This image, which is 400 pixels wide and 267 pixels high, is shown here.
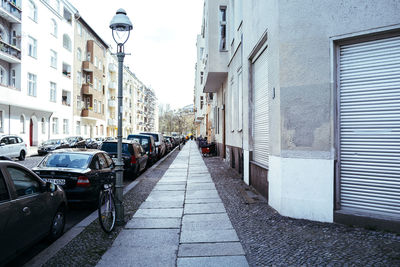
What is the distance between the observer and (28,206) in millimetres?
4191


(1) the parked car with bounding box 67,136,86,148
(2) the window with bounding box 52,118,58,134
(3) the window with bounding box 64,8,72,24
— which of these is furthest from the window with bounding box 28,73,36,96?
(3) the window with bounding box 64,8,72,24

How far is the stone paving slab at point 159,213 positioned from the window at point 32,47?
1129 inches

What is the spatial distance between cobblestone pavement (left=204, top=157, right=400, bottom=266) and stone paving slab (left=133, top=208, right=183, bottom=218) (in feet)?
3.88

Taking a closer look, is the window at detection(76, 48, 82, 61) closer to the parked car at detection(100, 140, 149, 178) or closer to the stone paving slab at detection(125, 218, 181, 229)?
the parked car at detection(100, 140, 149, 178)

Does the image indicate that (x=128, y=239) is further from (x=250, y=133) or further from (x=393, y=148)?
(x=250, y=133)

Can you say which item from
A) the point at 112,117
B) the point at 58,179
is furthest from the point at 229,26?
the point at 112,117

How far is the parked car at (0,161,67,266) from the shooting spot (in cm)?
365

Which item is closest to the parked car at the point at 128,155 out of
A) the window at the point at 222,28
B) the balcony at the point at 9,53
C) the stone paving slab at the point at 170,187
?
the stone paving slab at the point at 170,187

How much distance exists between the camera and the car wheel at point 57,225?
501 centimetres

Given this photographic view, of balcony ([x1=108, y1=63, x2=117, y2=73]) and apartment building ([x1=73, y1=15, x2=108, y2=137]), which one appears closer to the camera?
apartment building ([x1=73, y1=15, x2=108, y2=137])

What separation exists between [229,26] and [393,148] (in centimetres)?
1143

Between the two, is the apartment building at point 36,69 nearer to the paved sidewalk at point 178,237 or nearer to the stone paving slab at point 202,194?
the stone paving slab at point 202,194

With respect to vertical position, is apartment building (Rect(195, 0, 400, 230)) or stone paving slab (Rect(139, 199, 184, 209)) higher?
apartment building (Rect(195, 0, 400, 230))

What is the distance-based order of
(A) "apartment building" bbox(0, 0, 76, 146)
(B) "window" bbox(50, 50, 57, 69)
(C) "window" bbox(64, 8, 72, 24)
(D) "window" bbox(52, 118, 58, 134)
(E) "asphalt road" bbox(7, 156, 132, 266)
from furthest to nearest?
(C) "window" bbox(64, 8, 72, 24) → (D) "window" bbox(52, 118, 58, 134) → (B) "window" bbox(50, 50, 57, 69) → (A) "apartment building" bbox(0, 0, 76, 146) → (E) "asphalt road" bbox(7, 156, 132, 266)
